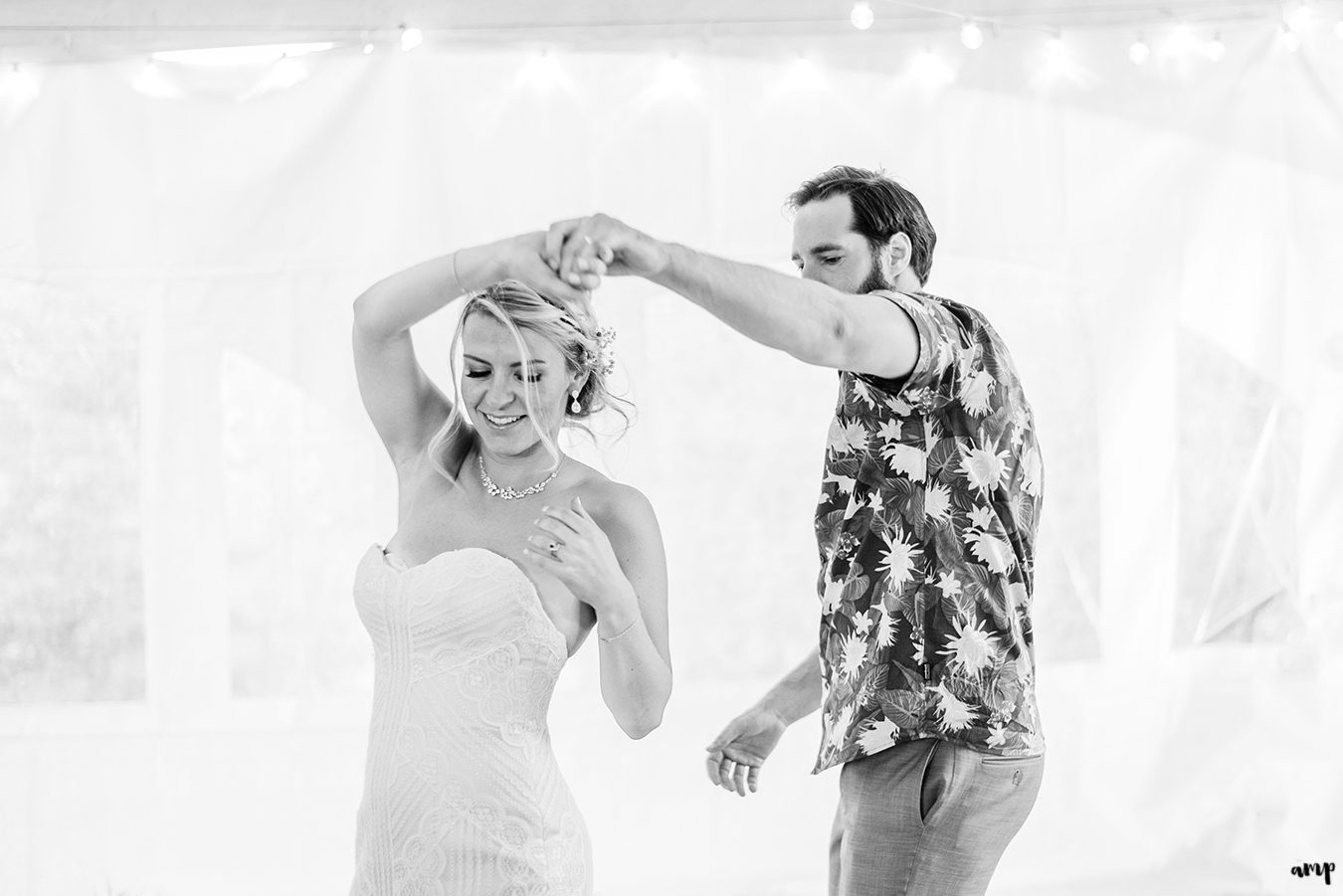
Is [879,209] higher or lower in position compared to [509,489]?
higher

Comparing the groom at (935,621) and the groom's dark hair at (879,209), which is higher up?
the groom's dark hair at (879,209)

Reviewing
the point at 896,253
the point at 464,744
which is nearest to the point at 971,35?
the point at 896,253

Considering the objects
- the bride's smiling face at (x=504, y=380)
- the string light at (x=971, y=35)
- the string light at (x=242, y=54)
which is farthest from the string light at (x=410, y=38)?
Answer: the bride's smiling face at (x=504, y=380)

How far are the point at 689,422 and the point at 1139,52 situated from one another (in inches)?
60.4

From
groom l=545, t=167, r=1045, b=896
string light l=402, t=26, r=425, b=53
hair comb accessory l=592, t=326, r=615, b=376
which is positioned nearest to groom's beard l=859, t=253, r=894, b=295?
groom l=545, t=167, r=1045, b=896

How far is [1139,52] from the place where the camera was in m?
3.53

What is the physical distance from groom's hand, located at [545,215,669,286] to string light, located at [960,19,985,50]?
7.83 feet

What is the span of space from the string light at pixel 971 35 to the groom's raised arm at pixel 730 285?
2.28m

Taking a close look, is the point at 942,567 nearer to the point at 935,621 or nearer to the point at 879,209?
the point at 935,621

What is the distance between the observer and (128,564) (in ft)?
10.9

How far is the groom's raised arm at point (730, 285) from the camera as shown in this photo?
1295mm

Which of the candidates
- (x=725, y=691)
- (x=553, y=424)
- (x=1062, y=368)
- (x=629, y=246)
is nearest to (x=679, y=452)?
(x=725, y=691)

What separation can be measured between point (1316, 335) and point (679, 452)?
1712mm

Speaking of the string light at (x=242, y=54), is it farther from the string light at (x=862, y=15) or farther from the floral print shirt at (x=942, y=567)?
the floral print shirt at (x=942, y=567)
